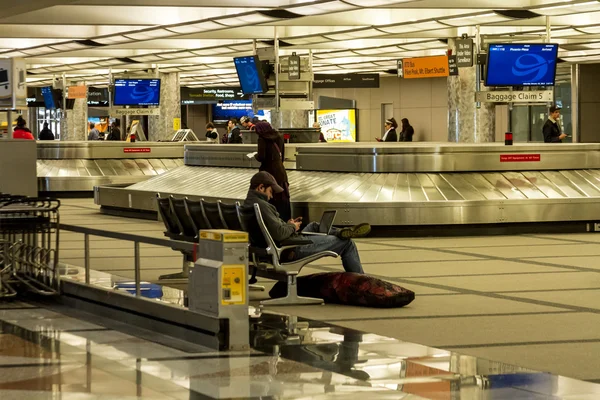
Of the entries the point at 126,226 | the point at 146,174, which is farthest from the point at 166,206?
the point at 146,174

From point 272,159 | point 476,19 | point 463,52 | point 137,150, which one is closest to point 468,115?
point 463,52

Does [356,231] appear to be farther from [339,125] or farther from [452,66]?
[339,125]

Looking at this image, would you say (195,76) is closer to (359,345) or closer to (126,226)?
(126,226)

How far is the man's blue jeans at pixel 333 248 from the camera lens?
1025 cm

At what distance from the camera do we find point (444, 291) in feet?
35.9

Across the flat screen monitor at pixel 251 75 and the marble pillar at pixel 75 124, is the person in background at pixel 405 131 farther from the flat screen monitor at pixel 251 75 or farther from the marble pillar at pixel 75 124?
the marble pillar at pixel 75 124

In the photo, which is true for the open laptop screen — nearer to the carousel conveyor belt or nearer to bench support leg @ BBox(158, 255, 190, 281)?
bench support leg @ BBox(158, 255, 190, 281)

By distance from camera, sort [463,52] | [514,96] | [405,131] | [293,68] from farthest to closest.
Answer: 1. [405,131]
2. [293,68]
3. [463,52]
4. [514,96]

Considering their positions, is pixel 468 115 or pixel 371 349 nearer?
pixel 371 349

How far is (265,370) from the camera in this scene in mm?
7023

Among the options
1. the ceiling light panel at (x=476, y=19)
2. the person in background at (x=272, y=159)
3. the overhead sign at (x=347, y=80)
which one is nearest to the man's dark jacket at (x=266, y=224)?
the person in background at (x=272, y=159)

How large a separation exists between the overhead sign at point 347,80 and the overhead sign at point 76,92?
9751 millimetres

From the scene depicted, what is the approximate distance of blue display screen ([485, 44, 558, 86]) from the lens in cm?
2280

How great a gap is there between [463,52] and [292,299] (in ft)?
52.8
